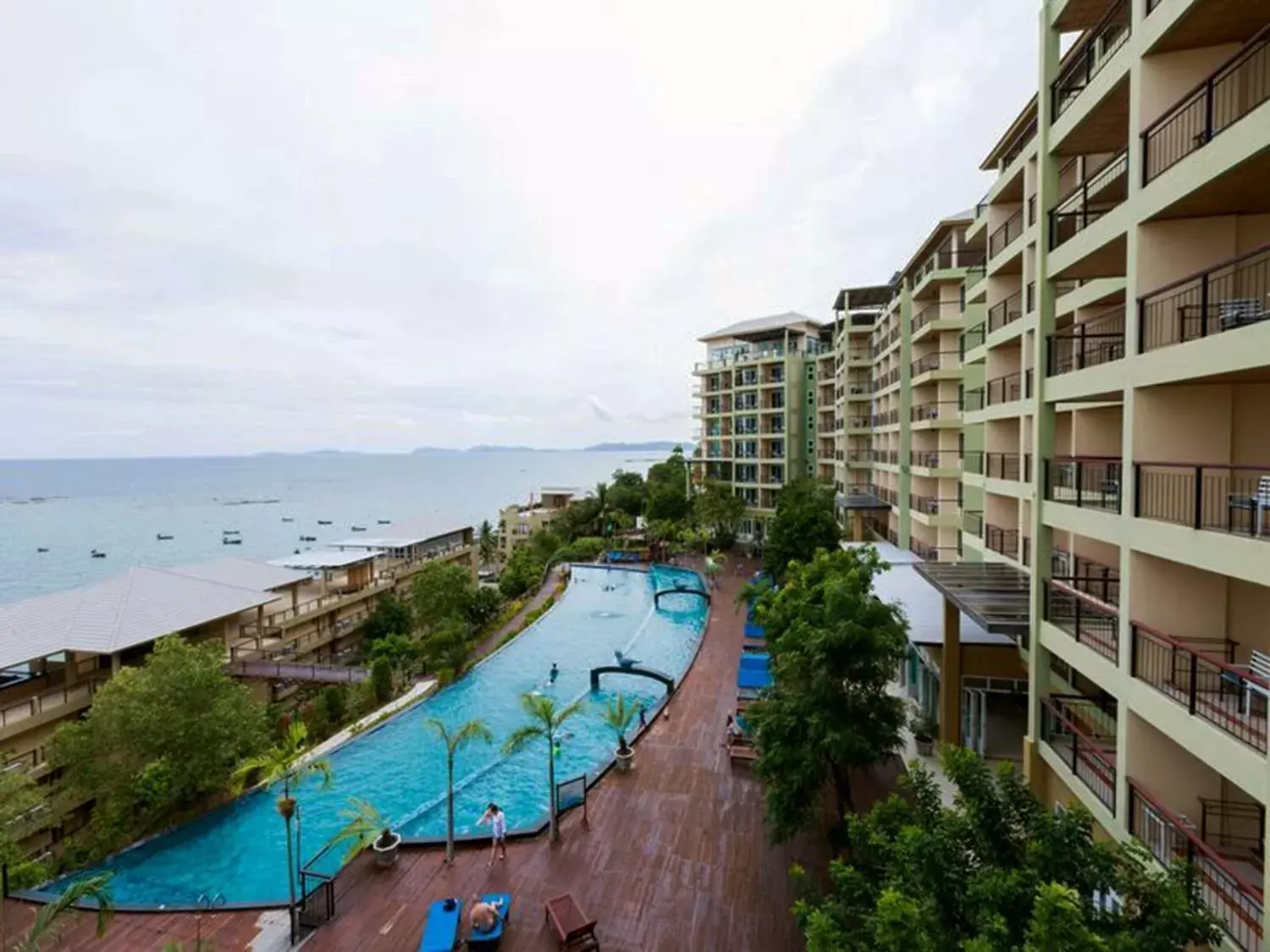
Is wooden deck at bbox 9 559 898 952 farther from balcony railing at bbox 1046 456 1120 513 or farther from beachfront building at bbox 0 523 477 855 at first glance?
beachfront building at bbox 0 523 477 855

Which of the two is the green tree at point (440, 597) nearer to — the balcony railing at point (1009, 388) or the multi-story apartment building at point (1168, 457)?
the balcony railing at point (1009, 388)

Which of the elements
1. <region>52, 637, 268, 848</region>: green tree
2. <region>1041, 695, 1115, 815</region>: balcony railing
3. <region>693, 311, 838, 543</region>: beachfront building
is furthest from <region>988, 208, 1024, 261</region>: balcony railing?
<region>693, 311, 838, 543</region>: beachfront building

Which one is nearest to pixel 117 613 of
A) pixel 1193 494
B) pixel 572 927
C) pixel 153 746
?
pixel 153 746

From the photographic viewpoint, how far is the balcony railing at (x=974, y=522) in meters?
21.7

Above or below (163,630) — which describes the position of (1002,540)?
above

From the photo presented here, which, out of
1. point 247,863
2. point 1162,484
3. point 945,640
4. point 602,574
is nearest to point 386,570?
point 602,574

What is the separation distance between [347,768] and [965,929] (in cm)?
1892

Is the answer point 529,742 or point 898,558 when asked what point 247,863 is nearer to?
point 529,742

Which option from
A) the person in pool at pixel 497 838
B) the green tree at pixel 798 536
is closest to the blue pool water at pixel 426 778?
the person in pool at pixel 497 838

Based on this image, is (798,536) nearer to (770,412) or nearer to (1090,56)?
(1090,56)

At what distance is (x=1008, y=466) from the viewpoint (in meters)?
18.4

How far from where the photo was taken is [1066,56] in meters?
12.9

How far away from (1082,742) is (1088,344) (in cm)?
868

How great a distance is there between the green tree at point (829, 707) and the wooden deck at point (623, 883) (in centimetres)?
169
